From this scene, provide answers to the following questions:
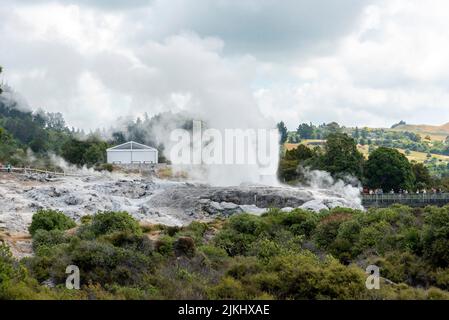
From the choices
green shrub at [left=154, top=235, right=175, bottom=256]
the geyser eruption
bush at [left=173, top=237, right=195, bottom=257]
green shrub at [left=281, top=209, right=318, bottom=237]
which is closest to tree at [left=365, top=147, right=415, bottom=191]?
the geyser eruption

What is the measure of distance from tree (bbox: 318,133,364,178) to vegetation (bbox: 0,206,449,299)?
132ft

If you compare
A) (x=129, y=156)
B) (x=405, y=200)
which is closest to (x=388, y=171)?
(x=405, y=200)

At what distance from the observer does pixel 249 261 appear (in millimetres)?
24516

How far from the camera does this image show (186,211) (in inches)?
2202

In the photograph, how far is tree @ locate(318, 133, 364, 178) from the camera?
78.4 meters

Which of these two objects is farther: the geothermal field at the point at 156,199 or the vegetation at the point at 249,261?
the geothermal field at the point at 156,199

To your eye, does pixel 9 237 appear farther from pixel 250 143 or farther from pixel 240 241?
pixel 250 143

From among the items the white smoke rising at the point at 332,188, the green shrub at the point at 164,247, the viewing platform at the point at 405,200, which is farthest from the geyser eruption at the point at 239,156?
the green shrub at the point at 164,247

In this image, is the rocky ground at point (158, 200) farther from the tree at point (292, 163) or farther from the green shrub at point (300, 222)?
the tree at point (292, 163)

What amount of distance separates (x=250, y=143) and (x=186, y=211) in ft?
60.8

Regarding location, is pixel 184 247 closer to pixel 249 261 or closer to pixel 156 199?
pixel 249 261

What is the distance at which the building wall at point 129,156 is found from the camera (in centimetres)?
9769

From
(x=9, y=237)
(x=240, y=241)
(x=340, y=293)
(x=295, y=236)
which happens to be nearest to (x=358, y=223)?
(x=295, y=236)

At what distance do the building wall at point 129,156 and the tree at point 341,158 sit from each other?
25.9 metres
